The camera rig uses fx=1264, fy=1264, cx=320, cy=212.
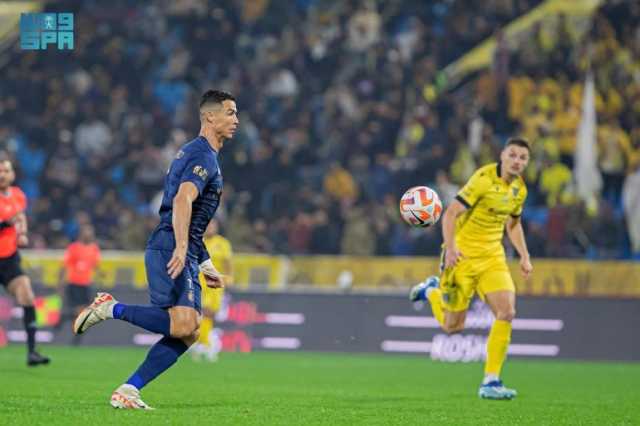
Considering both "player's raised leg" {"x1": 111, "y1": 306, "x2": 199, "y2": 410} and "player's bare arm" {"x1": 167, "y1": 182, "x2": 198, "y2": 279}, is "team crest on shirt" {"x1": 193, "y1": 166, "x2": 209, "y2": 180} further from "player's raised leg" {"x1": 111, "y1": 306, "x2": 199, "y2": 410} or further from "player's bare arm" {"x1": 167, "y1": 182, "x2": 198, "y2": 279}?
"player's raised leg" {"x1": 111, "y1": 306, "x2": 199, "y2": 410}

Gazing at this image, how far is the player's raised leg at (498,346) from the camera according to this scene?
11.9 metres

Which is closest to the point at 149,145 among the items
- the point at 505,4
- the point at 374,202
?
the point at 374,202

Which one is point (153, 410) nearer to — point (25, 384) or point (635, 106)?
point (25, 384)

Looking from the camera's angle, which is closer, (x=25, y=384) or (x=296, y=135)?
(x=25, y=384)

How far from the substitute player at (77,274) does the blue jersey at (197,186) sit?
12.8m

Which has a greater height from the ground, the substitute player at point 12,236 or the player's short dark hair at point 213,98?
the player's short dark hair at point 213,98

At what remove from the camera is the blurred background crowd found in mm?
22875

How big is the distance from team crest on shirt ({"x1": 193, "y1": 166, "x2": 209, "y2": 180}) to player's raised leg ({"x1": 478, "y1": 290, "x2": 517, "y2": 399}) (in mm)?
4156

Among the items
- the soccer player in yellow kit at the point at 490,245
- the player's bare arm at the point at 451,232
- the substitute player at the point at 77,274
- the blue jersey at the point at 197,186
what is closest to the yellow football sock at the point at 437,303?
the soccer player in yellow kit at the point at 490,245

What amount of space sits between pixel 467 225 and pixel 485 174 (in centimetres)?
61

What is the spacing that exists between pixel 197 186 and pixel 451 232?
3.78m

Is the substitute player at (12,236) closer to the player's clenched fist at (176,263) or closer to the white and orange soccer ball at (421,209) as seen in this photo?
the white and orange soccer ball at (421,209)

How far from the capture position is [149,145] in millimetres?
25672

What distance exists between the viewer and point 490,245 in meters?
12.6
